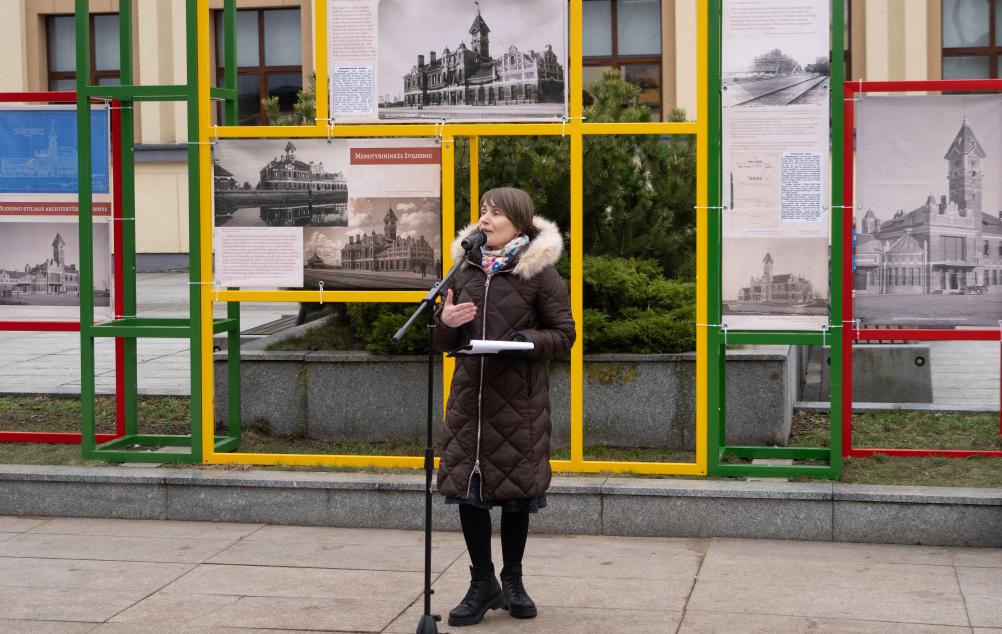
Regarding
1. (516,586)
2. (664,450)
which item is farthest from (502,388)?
(664,450)

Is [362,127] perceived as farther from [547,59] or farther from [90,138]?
[90,138]

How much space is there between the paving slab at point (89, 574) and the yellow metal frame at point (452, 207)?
139 centimetres

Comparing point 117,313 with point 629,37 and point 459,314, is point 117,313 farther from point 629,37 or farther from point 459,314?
point 629,37

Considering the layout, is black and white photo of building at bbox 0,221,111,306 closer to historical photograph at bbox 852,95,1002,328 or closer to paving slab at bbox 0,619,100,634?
paving slab at bbox 0,619,100,634

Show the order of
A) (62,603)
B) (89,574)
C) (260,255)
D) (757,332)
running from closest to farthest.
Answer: (62,603) → (89,574) → (757,332) → (260,255)

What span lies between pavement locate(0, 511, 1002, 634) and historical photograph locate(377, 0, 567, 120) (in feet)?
7.38

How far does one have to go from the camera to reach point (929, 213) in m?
7.75

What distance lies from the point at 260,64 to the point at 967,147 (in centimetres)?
2182

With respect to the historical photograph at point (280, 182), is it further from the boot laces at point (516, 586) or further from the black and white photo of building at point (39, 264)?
the boot laces at point (516, 586)

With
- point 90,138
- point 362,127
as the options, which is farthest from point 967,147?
point 90,138

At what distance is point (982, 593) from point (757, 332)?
193cm

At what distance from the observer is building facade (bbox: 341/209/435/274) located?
24.6ft

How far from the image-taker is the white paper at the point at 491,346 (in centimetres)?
492

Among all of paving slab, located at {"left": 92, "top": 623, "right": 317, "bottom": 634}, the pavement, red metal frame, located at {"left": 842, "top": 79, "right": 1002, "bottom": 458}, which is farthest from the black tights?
red metal frame, located at {"left": 842, "top": 79, "right": 1002, "bottom": 458}
